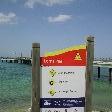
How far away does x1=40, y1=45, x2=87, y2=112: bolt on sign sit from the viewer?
6.02 m

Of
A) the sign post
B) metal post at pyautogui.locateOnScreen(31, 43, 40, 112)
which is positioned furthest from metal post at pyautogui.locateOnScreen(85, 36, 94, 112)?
metal post at pyautogui.locateOnScreen(31, 43, 40, 112)

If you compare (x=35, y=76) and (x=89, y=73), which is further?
(x=89, y=73)

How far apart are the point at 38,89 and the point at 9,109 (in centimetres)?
1360

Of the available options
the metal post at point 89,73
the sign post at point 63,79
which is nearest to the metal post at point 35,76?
the sign post at point 63,79

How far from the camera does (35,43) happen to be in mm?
5957

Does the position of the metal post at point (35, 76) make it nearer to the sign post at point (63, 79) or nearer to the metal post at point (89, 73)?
the sign post at point (63, 79)

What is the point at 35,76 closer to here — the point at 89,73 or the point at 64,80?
the point at 64,80

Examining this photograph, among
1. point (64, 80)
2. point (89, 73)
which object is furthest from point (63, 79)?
point (89, 73)

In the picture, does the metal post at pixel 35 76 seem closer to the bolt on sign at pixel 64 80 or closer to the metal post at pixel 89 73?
the bolt on sign at pixel 64 80

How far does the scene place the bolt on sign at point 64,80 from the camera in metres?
6.02

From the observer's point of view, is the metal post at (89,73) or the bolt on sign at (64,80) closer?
the bolt on sign at (64,80)

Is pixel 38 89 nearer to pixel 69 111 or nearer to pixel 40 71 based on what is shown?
pixel 40 71

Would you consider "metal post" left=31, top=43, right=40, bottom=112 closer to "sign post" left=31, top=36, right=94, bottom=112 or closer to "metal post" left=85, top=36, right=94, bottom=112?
"sign post" left=31, top=36, right=94, bottom=112

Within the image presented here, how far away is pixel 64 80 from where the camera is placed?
6.07 meters
